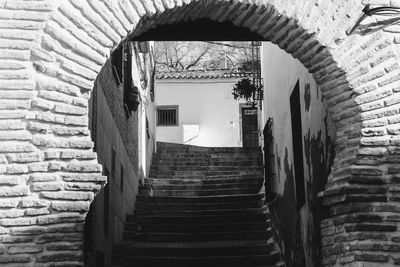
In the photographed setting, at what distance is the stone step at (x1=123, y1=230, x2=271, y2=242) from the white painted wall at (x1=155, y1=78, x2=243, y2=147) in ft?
41.5

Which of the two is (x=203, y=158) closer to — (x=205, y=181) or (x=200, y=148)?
(x=200, y=148)

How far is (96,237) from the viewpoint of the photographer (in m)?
9.77

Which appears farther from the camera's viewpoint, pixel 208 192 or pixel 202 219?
pixel 208 192

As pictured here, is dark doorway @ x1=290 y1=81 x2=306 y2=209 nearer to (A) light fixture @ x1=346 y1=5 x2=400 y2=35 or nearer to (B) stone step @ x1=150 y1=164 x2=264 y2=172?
(A) light fixture @ x1=346 y1=5 x2=400 y2=35

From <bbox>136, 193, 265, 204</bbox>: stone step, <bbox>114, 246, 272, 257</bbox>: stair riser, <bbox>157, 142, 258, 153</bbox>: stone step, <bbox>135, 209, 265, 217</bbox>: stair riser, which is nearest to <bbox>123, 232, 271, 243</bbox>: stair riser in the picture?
<bbox>114, 246, 272, 257</bbox>: stair riser

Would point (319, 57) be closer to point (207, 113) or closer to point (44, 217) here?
point (44, 217)

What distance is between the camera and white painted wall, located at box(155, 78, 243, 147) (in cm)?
2672

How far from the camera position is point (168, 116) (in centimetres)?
2692

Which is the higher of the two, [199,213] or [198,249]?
[199,213]

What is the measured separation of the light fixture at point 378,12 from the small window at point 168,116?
2113cm

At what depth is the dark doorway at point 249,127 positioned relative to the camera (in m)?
25.0

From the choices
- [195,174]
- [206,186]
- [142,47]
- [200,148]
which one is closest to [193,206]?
[206,186]

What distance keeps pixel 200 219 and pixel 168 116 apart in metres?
12.4

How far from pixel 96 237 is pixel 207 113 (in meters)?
17.3
